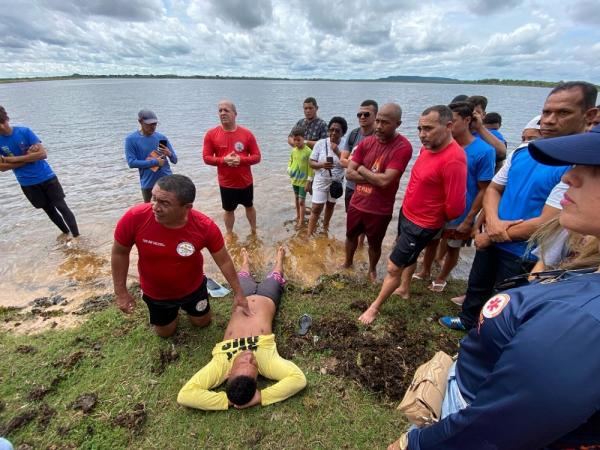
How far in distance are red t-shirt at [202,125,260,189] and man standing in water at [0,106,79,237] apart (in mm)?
2996

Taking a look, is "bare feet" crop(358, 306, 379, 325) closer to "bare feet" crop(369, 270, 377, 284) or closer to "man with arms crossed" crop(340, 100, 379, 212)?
"bare feet" crop(369, 270, 377, 284)

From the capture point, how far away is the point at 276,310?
4406 mm

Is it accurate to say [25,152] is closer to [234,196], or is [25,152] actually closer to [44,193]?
[44,193]

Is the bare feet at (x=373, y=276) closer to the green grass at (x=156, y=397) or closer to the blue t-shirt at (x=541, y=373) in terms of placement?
the green grass at (x=156, y=397)

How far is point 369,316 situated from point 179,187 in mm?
Result: 2901

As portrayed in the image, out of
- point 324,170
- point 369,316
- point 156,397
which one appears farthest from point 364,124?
point 156,397

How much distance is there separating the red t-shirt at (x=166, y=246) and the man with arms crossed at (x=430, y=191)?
2.24 meters

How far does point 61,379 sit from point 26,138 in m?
4.61

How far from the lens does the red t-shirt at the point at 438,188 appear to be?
3.37m

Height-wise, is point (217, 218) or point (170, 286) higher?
point (170, 286)

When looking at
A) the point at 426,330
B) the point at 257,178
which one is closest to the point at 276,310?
the point at 426,330

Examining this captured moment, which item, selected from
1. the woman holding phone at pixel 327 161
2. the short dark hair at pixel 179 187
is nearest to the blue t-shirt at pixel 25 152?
the short dark hair at pixel 179 187

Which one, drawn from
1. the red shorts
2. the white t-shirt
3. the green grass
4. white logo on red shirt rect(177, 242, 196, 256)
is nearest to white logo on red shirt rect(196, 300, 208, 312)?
the green grass

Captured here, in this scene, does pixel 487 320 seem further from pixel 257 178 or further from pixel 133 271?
pixel 257 178
